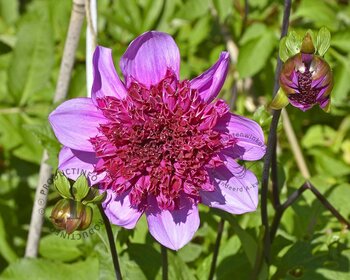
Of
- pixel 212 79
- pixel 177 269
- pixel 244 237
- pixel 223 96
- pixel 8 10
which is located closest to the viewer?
pixel 212 79

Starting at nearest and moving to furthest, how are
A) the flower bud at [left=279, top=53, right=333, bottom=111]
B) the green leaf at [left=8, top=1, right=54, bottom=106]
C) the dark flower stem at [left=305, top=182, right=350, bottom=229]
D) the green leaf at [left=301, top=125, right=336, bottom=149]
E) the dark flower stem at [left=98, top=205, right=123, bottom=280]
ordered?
the flower bud at [left=279, top=53, right=333, bottom=111] < the dark flower stem at [left=98, top=205, right=123, bottom=280] < the dark flower stem at [left=305, top=182, right=350, bottom=229] < the green leaf at [left=8, top=1, right=54, bottom=106] < the green leaf at [left=301, top=125, right=336, bottom=149]

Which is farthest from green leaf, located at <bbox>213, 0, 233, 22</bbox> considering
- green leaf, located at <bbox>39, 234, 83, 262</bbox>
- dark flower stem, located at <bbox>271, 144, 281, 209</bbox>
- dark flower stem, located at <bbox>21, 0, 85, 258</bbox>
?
green leaf, located at <bbox>39, 234, 83, 262</bbox>

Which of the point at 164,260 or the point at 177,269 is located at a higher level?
the point at 164,260

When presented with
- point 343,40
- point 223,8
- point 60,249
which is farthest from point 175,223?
point 343,40

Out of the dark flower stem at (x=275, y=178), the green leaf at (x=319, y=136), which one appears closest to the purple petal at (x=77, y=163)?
the dark flower stem at (x=275, y=178)

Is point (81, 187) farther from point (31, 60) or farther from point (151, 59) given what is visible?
point (31, 60)

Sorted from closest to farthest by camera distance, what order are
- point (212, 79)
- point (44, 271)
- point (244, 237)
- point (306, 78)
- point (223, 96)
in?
point (306, 78), point (212, 79), point (244, 237), point (44, 271), point (223, 96)

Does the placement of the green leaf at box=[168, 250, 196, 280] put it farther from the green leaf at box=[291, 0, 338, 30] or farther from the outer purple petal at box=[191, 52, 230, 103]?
the green leaf at box=[291, 0, 338, 30]
